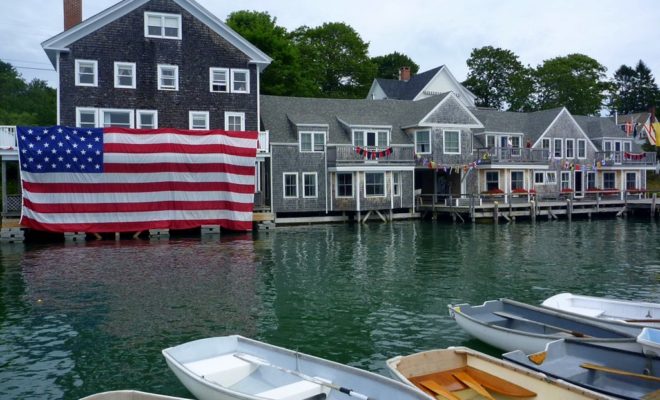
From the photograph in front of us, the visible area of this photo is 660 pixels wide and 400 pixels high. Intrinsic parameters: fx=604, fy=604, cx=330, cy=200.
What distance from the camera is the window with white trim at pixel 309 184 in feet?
140

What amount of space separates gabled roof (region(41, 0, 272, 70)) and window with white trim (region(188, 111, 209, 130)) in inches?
197

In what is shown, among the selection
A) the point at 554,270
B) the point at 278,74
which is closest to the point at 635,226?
the point at 554,270

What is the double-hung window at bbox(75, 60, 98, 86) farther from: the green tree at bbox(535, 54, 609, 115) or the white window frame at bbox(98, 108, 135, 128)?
the green tree at bbox(535, 54, 609, 115)

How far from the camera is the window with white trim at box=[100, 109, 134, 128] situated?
37188 mm

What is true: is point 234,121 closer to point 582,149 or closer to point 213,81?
point 213,81

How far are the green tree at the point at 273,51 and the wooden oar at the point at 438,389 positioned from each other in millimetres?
51903

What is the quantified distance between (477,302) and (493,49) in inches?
2942

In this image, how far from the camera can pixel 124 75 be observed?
123 ft

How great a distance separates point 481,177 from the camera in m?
49.3

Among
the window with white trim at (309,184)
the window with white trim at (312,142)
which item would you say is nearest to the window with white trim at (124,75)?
the window with white trim at (312,142)

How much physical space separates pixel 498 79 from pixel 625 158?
104ft

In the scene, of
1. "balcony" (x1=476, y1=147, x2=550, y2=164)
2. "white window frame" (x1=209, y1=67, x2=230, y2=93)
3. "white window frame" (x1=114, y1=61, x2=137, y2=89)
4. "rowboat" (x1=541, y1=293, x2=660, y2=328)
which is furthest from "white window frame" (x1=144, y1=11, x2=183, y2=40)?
"rowboat" (x1=541, y1=293, x2=660, y2=328)

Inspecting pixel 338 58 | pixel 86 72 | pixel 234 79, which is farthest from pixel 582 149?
pixel 86 72

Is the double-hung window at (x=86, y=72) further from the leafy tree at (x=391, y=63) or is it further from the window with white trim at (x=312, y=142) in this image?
the leafy tree at (x=391, y=63)
